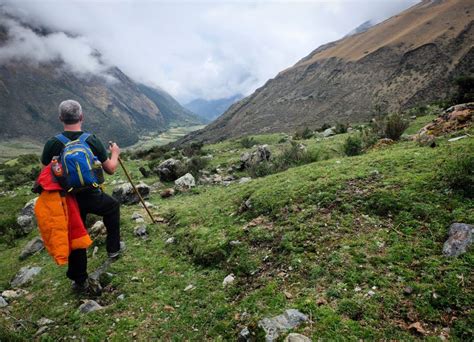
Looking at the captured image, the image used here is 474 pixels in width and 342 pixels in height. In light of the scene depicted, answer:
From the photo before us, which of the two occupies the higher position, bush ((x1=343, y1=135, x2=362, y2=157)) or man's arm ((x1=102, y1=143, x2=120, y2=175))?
man's arm ((x1=102, y1=143, x2=120, y2=175))

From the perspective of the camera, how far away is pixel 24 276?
748cm

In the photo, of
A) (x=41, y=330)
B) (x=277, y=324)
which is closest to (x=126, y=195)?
(x=41, y=330)

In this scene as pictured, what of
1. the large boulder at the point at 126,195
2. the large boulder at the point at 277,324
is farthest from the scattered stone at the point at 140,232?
the large boulder at the point at 277,324

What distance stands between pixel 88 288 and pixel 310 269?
14.4 ft

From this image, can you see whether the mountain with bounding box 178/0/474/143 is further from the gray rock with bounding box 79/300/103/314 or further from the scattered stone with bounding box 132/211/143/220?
the gray rock with bounding box 79/300/103/314

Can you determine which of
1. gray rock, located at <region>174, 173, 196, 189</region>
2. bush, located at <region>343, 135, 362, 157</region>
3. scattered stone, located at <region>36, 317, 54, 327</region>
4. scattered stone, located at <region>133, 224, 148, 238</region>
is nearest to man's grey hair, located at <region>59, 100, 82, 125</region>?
scattered stone, located at <region>36, 317, 54, 327</region>

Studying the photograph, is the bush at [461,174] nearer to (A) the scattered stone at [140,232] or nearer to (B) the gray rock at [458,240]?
(B) the gray rock at [458,240]

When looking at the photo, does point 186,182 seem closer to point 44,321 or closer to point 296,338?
point 44,321

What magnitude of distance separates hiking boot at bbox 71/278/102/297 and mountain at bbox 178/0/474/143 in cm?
3801

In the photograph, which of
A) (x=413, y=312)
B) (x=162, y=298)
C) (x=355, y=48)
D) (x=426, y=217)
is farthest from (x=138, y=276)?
(x=355, y=48)

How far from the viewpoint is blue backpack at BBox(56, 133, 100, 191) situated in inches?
203

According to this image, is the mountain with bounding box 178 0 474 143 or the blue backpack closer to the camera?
the blue backpack

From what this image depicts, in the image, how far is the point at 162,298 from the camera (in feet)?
17.7

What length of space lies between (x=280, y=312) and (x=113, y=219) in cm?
396
